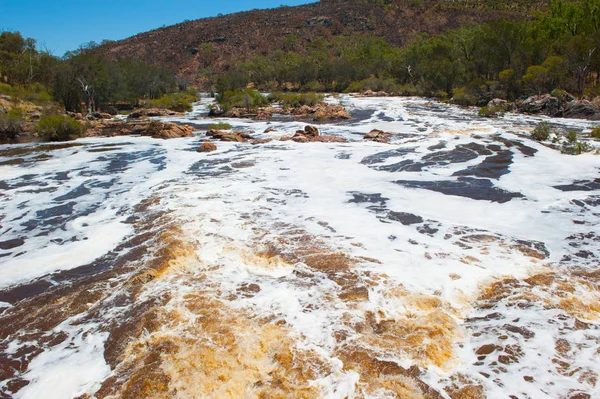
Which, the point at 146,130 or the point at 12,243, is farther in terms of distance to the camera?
the point at 146,130

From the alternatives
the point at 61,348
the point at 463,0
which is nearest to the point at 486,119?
the point at 61,348

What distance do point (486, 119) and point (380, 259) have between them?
24.7 m

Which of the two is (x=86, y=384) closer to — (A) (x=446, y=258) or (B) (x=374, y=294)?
(B) (x=374, y=294)

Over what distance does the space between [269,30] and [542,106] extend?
4275 inches

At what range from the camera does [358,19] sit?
417ft

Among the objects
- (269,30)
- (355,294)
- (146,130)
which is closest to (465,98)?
(146,130)

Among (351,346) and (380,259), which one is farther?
(380,259)

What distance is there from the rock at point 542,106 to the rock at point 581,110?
2.07 feet

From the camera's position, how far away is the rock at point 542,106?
1104 inches

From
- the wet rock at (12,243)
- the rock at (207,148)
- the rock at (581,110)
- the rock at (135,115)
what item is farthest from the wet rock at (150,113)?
the rock at (581,110)

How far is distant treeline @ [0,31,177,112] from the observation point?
34.8m

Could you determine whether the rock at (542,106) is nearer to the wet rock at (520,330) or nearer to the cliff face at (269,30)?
the wet rock at (520,330)

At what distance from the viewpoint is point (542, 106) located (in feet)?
Result: 95.7

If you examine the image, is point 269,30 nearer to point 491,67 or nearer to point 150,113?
point 491,67
